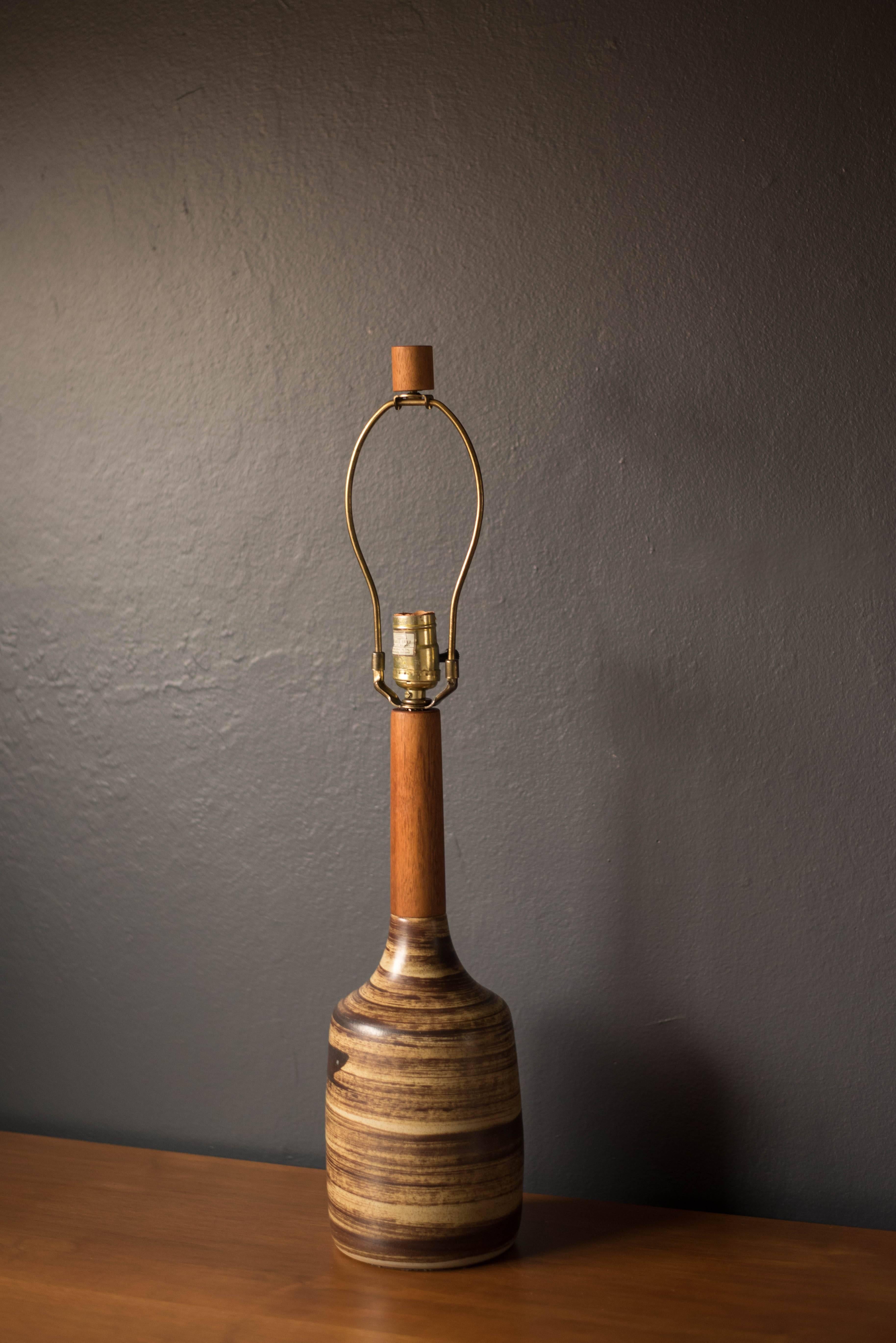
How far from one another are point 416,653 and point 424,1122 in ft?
1.41

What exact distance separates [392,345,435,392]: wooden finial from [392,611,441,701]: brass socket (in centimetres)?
22

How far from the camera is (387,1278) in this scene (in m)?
1.08

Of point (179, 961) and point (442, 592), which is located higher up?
point (442, 592)

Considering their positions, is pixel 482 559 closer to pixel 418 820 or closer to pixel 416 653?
pixel 416 653

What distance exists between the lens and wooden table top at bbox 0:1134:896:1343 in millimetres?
989

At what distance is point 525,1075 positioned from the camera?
4.24 feet

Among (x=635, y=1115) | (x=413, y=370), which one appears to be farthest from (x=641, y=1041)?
(x=413, y=370)

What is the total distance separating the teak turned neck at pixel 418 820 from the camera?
1127 millimetres

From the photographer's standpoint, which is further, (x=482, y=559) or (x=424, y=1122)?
(x=482, y=559)

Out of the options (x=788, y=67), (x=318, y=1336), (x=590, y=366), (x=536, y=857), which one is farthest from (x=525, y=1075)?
(x=788, y=67)

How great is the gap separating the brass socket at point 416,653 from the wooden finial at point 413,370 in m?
0.22

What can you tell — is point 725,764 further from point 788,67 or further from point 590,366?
point 788,67

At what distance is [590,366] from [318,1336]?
37.7 inches

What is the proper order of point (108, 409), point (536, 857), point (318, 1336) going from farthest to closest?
1. point (108, 409)
2. point (536, 857)
3. point (318, 1336)
